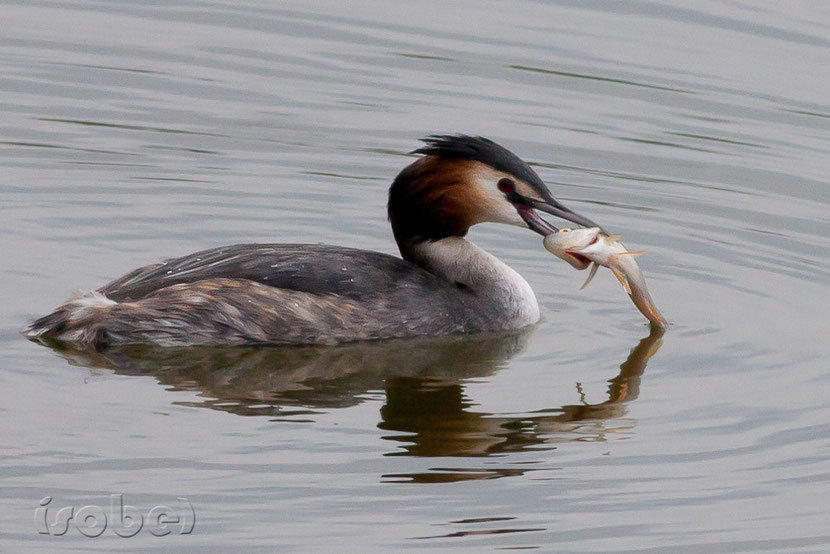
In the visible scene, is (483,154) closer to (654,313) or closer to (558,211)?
(558,211)

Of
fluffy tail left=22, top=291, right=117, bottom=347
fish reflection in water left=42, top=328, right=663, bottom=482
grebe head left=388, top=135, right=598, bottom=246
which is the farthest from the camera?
grebe head left=388, top=135, right=598, bottom=246

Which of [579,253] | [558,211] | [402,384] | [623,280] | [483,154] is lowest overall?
[402,384]

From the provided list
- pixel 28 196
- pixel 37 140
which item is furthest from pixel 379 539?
pixel 37 140

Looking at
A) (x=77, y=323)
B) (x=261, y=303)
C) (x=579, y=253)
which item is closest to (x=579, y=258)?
(x=579, y=253)

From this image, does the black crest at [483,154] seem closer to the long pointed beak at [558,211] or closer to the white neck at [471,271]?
the long pointed beak at [558,211]

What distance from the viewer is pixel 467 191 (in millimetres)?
10250

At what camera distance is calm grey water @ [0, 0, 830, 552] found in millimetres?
7875

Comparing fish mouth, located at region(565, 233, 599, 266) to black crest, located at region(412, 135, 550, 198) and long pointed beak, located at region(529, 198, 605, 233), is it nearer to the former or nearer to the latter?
long pointed beak, located at region(529, 198, 605, 233)

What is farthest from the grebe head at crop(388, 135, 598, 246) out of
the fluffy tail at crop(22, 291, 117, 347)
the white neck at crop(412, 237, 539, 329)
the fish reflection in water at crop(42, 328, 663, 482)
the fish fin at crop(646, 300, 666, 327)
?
the fluffy tail at crop(22, 291, 117, 347)

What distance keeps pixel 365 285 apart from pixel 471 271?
802mm

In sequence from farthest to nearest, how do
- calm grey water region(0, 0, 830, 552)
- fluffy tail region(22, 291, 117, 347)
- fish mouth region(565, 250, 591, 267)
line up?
fish mouth region(565, 250, 591, 267), fluffy tail region(22, 291, 117, 347), calm grey water region(0, 0, 830, 552)

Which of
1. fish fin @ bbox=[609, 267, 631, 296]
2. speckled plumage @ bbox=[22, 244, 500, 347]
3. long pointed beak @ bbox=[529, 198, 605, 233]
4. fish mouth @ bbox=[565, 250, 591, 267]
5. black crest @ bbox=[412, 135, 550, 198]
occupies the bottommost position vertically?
speckled plumage @ bbox=[22, 244, 500, 347]

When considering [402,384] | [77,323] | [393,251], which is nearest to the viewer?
[402,384]

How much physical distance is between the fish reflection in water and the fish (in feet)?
0.68
